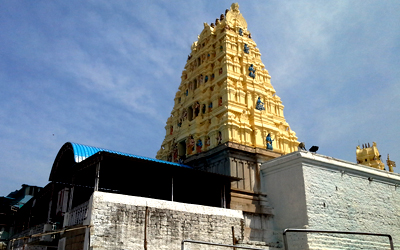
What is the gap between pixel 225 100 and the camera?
87.7ft

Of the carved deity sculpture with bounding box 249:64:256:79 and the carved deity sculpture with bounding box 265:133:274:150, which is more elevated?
the carved deity sculpture with bounding box 249:64:256:79

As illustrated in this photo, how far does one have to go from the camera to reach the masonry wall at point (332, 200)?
2088 centimetres

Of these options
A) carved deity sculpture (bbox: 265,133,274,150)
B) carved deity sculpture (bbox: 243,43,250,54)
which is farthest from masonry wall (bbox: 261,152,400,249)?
carved deity sculpture (bbox: 243,43,250,54)

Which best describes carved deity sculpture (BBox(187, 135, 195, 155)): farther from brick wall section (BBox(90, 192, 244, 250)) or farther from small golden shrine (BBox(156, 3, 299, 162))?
brick wall section (BBox(90, 192, 244, 250))

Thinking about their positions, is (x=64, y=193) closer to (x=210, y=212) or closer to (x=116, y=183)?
(x=116, y=183)

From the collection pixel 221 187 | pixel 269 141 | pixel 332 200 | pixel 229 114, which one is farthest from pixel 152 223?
pixel 269 141

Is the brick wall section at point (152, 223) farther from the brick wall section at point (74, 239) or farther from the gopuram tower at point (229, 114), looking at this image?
the gopuram tower at point (229, 114)

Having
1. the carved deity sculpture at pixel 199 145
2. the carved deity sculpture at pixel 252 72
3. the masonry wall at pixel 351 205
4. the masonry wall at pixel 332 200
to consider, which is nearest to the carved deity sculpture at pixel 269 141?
the masonry wall at pixel 332 200

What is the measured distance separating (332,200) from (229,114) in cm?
873

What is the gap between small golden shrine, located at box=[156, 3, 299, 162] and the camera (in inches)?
1038

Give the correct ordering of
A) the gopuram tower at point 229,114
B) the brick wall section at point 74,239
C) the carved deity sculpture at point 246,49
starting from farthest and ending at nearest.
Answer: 1. the carved deity sculpture at point 246,49
2. the gopuram tower at point 229,114
3. the brick wall section at point 74,239

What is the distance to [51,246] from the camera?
1886 cm

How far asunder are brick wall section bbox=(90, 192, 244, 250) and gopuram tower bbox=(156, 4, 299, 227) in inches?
128

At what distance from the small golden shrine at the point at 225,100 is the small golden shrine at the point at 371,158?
78.2 feet
